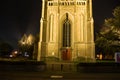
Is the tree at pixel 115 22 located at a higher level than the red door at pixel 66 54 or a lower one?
higher

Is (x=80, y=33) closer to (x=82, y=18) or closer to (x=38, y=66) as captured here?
(x=82, y=18)

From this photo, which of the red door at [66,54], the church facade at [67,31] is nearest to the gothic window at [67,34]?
the church facade at [67,31]

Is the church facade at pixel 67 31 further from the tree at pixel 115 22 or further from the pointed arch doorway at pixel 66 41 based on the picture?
the tree at pixel 115 22

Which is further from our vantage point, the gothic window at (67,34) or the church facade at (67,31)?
the gothic window at (67,34)

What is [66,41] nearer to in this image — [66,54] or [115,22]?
[66,54]

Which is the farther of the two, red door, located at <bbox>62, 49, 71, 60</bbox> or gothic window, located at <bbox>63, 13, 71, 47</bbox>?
gothic window, located at <bbox>63, 13, 71, 47</bbox>

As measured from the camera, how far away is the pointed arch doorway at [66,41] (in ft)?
151

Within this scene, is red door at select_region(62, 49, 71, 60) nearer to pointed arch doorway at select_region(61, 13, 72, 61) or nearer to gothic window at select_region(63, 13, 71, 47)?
pointed arch doorway at select_region(61, 13, 72, 61)

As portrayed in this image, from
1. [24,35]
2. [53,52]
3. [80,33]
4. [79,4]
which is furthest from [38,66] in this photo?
[24,35]

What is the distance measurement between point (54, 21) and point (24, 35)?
3986cm

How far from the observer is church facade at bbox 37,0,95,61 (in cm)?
4531

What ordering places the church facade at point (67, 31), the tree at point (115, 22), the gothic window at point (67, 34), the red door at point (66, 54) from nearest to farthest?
the tree at point (115, 22), the church facade at point (67, 31), the red door at point (66, 54), the gothic window at point (67, 34)

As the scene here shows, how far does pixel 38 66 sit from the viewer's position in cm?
2611

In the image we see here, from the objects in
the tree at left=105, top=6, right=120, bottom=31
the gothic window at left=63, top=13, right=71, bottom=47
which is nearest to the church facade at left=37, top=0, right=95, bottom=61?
the gothic window at left=63, top=13, right=71, bottom=47
